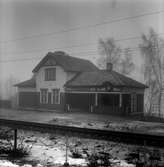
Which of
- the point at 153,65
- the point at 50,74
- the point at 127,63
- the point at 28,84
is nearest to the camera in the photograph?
the point at 127,63

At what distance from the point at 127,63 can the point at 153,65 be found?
1.23 meters

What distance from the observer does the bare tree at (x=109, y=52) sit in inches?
277

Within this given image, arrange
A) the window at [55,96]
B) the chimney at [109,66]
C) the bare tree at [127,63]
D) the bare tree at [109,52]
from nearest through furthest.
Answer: the bare tree at [127,63], the bare tree at [109,52], the chimney at [109,66], the window at [55,96]

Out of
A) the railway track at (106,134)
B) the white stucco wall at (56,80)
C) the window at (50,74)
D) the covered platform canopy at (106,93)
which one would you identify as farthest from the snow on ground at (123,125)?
the window at (50,74)

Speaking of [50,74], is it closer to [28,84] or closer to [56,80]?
[56,80]

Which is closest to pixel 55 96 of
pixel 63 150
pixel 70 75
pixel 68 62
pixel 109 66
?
pixel 70 75

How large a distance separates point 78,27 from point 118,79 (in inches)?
101

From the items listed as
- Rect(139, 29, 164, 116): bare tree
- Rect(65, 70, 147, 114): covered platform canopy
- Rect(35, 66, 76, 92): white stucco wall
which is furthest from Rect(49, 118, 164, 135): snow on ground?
Rect(35, 66, 76, 92): white stucco wall

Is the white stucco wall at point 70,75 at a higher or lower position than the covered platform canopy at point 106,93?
higher

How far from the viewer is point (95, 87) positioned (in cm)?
815

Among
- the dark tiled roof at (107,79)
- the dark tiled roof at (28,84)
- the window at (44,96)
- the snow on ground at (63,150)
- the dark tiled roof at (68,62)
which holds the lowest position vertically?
the snow on ground at (63,150)

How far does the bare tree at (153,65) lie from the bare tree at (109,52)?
2.92ft

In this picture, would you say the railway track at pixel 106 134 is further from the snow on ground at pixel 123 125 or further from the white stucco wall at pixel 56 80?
the white stucco wall at pixel 56 80

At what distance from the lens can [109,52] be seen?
287 inches
